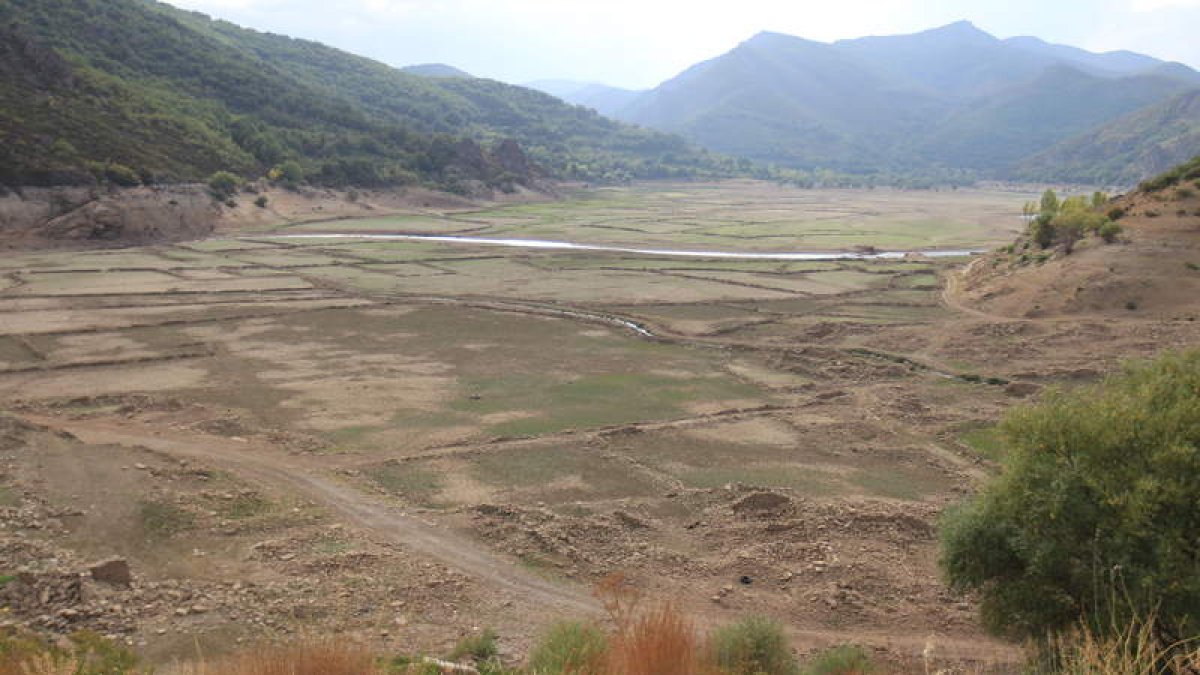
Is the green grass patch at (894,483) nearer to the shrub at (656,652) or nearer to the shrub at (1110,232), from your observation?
the shrub at (656,652)

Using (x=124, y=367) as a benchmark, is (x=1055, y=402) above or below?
above

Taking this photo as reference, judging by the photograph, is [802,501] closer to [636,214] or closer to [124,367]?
[124,367]

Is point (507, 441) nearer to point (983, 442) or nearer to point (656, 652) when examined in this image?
point (983, 442)

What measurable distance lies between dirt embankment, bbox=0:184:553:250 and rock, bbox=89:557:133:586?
68906 mm

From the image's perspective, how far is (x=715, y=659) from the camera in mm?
13453

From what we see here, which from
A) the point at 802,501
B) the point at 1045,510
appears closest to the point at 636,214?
the point at 802,501

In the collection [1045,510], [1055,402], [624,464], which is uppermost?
[1055,402]

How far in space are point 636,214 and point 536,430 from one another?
9925cm

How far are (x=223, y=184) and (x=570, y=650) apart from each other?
318ft

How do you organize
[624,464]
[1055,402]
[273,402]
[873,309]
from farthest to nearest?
1. [873,309]
2. [273,402]
3. [624,464]
4. [1055,402]

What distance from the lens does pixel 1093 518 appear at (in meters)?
13.7

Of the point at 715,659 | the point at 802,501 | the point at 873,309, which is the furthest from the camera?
the point at 873,309

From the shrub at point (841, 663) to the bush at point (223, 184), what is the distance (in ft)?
310

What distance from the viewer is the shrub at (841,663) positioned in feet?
47.4
